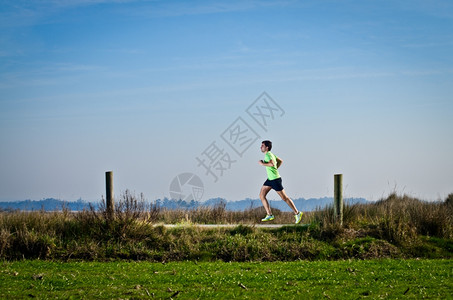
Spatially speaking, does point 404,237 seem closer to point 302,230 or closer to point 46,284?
point 302,230

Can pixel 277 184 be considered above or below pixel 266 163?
below

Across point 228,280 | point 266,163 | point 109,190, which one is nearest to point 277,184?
point 266,163

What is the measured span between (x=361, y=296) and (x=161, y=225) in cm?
925

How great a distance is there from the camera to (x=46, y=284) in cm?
1196

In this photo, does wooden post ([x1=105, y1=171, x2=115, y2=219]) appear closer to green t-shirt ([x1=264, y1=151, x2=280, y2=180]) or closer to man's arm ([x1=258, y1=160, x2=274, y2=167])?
man's arm ([x1=258, y1=160, x2=274, y2=167])

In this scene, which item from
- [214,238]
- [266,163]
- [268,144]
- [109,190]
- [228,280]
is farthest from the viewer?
[268,144]

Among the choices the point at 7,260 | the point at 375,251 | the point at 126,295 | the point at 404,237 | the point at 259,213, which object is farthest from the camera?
the point at 259,213

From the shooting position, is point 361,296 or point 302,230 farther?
point 302,230

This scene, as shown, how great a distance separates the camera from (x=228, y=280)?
40.4ft

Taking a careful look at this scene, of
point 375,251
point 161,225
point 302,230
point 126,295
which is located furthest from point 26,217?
point 375,251

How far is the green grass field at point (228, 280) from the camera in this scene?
35.8 feet

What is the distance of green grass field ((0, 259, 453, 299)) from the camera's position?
10.9 metres

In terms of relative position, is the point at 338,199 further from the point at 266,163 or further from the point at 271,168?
the point at 266,163

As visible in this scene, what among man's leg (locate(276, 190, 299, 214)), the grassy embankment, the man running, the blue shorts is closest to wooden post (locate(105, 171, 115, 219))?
the grassy embankment
